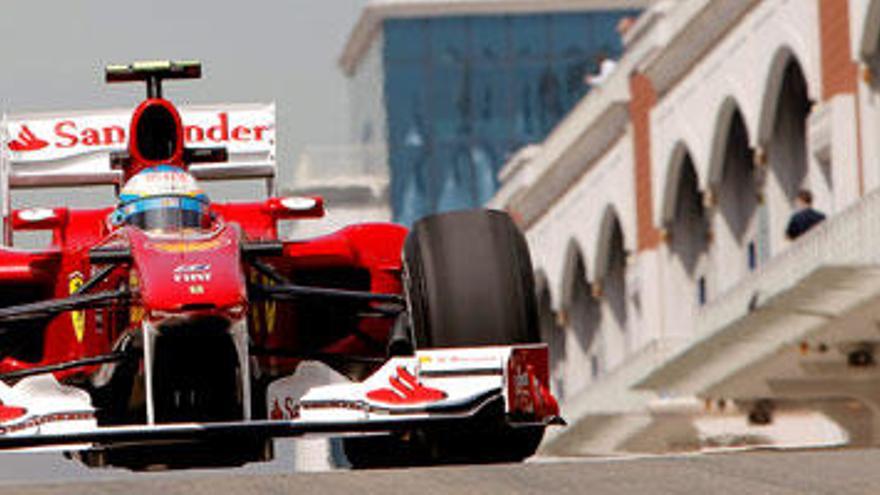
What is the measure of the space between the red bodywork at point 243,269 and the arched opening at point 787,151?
33.4 meters

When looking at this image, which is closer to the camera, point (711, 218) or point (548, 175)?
point (711, 218)

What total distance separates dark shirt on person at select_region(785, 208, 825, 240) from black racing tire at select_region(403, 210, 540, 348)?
921 inches

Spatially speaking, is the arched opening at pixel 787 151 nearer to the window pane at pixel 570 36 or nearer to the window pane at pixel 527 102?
the window pane at pixel 527 102

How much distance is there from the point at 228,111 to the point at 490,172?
96.6 meters

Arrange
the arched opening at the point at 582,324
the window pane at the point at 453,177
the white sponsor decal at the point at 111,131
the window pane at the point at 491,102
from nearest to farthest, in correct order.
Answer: the white sponsor decal at the point at 111,131
the arched opening at the point at 582,324
the window pane at the point at 453,177
the window pane at the point at 491,102

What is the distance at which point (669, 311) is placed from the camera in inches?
2259

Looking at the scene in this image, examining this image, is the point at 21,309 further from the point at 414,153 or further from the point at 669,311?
the point at 414,153

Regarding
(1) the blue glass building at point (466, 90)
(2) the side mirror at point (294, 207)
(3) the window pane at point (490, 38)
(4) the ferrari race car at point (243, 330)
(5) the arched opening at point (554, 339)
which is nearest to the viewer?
(4) the ferrari race car at point (243, 330)

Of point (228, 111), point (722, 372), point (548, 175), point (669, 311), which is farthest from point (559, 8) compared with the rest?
point (228, 111)

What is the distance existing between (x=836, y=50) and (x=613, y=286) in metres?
24.5

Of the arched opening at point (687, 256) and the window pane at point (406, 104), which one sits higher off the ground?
the window pane at point (406, 104)

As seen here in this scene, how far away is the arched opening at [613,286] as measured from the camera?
65.9 m

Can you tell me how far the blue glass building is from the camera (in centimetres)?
11131

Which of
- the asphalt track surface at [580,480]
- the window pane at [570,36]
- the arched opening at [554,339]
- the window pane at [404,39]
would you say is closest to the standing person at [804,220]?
the asphalt track surface at [580,480]
